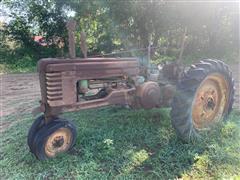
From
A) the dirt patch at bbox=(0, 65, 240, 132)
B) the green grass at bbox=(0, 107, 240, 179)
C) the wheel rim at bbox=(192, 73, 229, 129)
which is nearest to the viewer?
the green grass at bbox=(0, 107, 240, 179)

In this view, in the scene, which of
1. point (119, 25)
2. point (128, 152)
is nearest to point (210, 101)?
point (128, 152)

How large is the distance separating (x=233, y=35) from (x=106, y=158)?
36.3ft

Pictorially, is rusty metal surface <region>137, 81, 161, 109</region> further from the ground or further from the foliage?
the foliage

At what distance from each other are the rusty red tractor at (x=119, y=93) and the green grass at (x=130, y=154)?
0.57 ft

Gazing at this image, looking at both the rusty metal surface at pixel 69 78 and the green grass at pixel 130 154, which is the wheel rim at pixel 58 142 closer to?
the green grass at pixel 130 154

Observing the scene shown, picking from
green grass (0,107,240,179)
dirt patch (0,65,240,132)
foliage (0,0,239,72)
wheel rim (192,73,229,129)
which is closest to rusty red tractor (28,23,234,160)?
wheel rim (192,73,229,129)

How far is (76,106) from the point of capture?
3217 mm

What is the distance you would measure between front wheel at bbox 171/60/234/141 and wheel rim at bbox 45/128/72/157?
4.03ft

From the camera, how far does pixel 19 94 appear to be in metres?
6.99

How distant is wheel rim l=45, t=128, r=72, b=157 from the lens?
3032 millimetres

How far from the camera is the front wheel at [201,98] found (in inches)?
132

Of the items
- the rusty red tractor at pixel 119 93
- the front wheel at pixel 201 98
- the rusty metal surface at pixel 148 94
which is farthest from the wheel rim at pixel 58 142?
the front wheel at pixel 201 98

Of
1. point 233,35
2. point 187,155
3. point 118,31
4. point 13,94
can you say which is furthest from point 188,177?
point 233,35

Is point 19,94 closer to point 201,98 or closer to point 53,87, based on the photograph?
point 53,87
